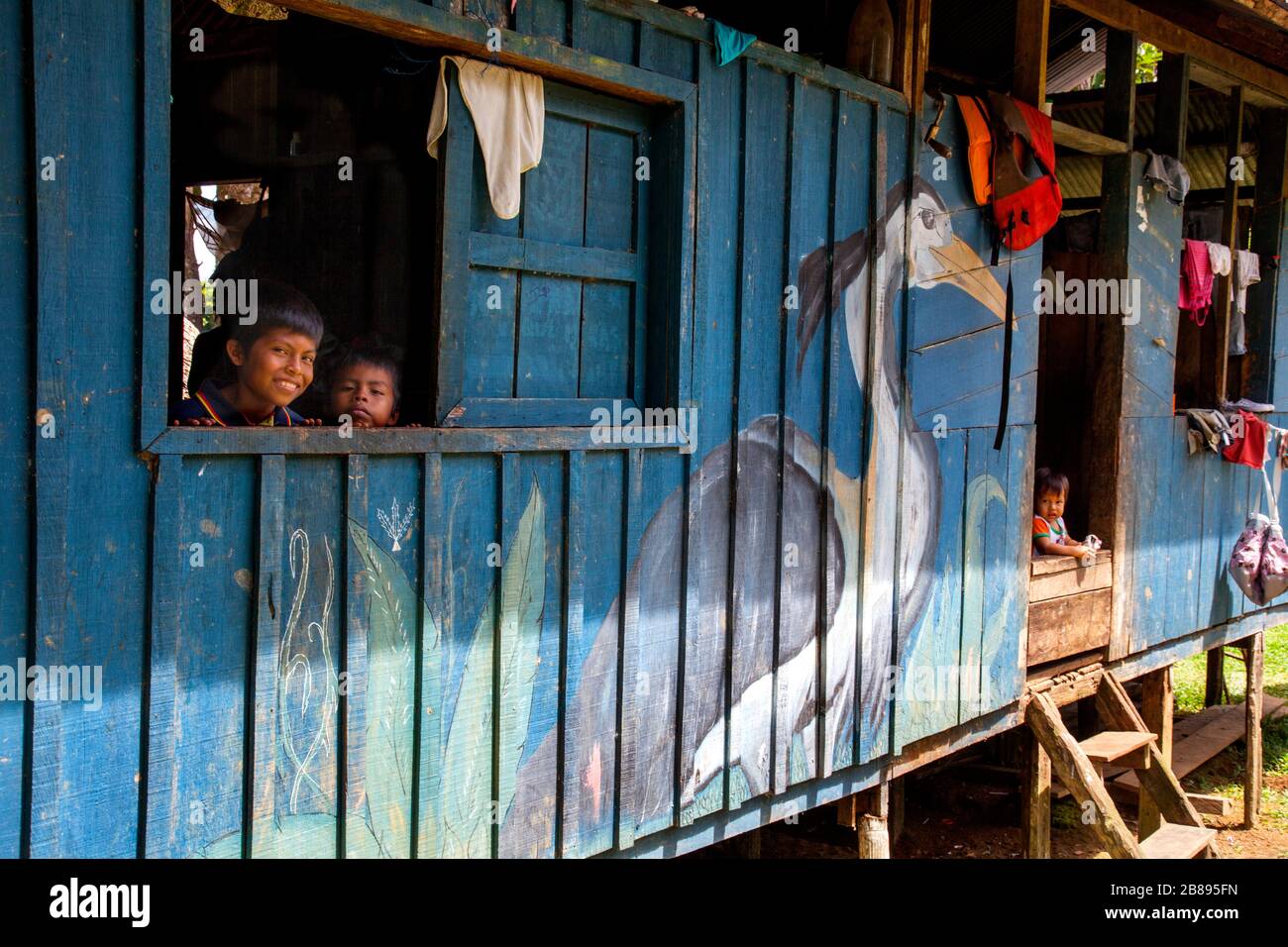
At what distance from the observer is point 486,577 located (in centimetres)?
316

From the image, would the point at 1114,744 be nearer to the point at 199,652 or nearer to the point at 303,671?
the point at 303,671

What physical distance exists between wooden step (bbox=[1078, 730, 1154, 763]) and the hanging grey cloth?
311 centimetres

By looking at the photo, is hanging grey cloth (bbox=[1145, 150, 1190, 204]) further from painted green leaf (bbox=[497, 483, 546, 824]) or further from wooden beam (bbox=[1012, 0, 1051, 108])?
painted green leaf (bbox=[497, 483, 546, 824])

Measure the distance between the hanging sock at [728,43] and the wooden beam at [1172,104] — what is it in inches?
158

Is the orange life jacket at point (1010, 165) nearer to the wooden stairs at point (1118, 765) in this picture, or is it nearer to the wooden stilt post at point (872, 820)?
the wooden stairs at point (1118, 765)

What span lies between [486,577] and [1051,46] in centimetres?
602

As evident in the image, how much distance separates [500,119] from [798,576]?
6.55 feet

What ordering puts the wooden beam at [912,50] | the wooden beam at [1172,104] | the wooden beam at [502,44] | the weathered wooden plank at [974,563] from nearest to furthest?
the wooden beam at [502,44], the wooden beam at [912,50], the weathered wooden plank at [974,563], the wooden beam at [1172,104]

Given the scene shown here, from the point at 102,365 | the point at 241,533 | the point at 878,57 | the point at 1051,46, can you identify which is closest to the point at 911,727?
the point at 878,57

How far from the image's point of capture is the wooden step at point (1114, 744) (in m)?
5.85

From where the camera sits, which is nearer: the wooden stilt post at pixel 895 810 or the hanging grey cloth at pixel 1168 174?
the hanging grey cloth at pixel 1168 174

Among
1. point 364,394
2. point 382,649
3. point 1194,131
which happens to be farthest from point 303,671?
point 1194,131

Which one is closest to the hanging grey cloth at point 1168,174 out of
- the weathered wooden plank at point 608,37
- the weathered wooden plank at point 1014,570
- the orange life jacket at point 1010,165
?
the orange life jacket at point 1010,165

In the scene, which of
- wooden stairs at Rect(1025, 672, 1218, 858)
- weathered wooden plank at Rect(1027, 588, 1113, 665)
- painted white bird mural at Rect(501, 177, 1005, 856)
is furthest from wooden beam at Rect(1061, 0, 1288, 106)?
wooden stairs at Rect(1025, 672, 1218, 858)
